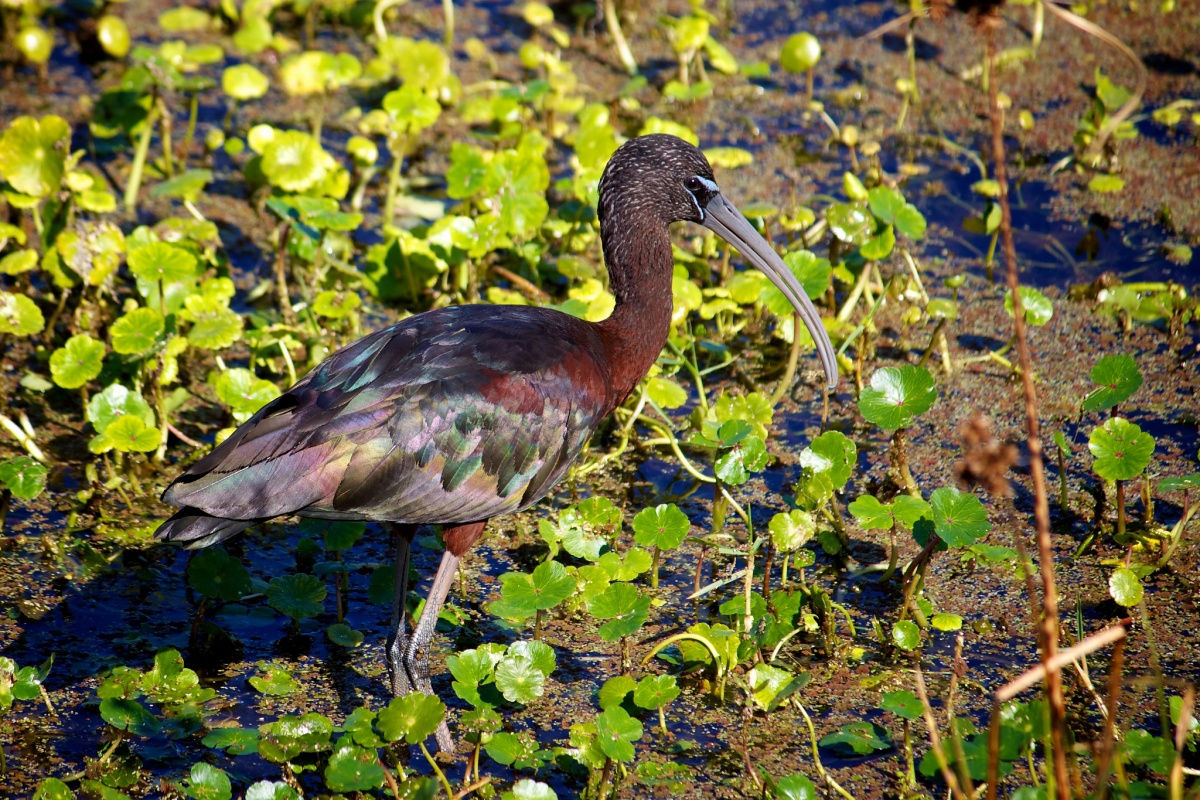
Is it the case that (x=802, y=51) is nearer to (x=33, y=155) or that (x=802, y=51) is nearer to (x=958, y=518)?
(x=958, y=518)

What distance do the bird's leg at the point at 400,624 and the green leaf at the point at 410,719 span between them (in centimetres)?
48

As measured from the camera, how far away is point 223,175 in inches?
236

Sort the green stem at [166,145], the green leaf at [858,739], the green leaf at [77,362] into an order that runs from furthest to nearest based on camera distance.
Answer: the green stem at [166,145] < the green leaf at [77,362] < the green leaf at [858,739]

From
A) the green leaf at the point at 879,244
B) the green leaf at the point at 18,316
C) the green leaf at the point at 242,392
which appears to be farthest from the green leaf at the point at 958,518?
the green leaf at the point at 18,316

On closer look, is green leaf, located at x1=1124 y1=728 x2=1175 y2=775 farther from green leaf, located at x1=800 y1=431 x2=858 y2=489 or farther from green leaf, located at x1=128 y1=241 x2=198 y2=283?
green leaf, located at x1=128 y1=241 x2=198 y2=283

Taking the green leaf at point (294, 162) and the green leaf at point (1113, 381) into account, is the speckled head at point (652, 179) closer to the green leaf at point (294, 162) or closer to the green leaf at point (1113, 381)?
the green leaf at point (1113, 381)

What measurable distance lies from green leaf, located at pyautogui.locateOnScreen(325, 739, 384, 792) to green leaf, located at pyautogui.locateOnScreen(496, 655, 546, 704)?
0.41 metres

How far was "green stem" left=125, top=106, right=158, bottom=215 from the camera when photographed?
5539 mm

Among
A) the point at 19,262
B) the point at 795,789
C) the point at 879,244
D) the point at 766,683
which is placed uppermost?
the point at 879,244

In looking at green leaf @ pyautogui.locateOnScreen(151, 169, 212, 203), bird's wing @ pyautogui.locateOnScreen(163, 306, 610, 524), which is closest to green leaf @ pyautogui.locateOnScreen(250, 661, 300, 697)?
bird's wing @ pyautogui.locateOnScreen(163, 306, 610, 524)

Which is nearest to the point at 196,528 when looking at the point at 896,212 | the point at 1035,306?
the point at 896,212

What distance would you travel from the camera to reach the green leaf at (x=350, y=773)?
2.89 metres

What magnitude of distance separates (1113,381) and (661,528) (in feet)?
5.25

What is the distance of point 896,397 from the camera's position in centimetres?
380
